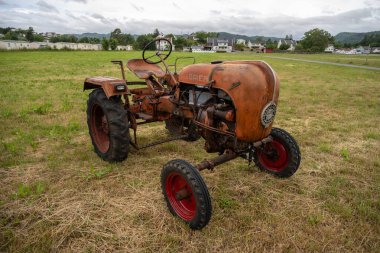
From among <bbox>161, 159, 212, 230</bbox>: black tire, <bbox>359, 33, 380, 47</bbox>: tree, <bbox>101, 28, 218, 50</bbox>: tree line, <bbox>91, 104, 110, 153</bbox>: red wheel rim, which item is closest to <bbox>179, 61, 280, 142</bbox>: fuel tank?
<bbox>161, 159, 212, 230</bbox>: black tire

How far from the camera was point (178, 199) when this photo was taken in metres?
2.55

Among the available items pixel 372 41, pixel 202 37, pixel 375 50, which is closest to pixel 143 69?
pixel 202 37

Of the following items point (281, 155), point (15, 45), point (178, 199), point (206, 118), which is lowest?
point (178, 199)

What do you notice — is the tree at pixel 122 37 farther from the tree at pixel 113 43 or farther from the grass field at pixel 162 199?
the grass field at pixel 162 199

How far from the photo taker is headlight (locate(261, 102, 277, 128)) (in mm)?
2555

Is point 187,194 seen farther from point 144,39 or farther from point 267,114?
point 144,39

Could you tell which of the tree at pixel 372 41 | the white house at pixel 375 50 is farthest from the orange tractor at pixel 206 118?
the tree at pixel 372 41

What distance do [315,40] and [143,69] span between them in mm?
90256

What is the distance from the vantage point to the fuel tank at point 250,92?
247 cm

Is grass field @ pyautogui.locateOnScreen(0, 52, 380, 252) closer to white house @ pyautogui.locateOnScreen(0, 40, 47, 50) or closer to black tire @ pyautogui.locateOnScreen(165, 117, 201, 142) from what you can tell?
black tire @ pyautogui.locateOnScreen(165, 117, 201, 142)

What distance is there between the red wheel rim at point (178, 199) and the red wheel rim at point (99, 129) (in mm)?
1576

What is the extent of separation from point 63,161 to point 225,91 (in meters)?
2.57

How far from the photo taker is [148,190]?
312 centimetres

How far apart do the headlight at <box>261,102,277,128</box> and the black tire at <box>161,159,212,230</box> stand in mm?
808
